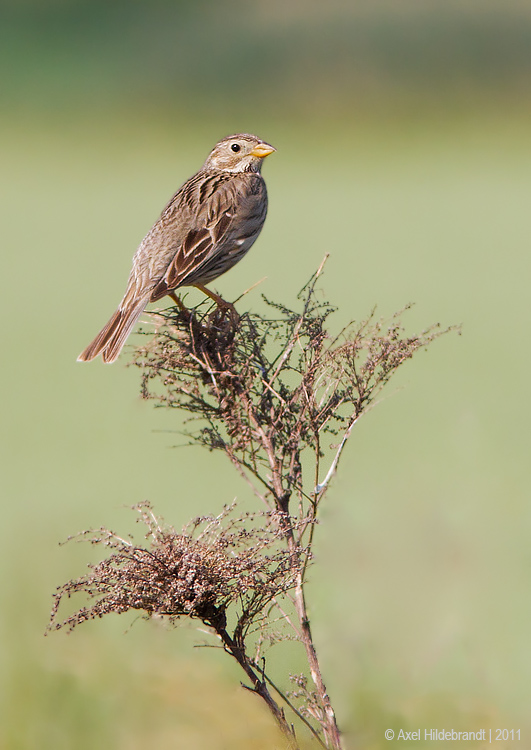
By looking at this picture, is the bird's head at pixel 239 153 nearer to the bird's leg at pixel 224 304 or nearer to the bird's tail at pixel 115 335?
the bird's leg at pixel 224 304

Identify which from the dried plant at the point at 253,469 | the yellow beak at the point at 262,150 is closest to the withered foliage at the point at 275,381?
the dried plant at the point at 253,469

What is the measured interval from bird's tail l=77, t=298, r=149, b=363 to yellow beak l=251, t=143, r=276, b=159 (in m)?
1.56

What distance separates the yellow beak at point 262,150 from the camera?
16.4 feet

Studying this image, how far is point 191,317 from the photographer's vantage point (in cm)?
302

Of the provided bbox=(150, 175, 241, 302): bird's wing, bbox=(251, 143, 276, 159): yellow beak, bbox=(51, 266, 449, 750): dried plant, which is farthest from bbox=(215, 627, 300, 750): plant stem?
bbox=(251, 143, 276, 159): yellow beak

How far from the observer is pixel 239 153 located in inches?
202

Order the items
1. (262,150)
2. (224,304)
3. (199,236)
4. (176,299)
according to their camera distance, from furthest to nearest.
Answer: (262,150) < (199,236) < (176,299) < (224,304)

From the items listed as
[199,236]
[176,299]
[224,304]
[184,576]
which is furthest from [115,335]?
[184,576]

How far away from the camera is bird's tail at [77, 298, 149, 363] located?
3.71 metres

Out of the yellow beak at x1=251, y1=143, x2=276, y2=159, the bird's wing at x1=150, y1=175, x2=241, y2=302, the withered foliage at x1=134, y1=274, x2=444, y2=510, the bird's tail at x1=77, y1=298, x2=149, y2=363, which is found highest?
the yellow beak at x1=251, y1=143, x2=276, y2=159

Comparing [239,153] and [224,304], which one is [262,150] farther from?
[224,304]

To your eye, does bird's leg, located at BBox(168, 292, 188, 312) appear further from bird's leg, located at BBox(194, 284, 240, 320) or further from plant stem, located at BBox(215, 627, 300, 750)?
plant stem, located at BBox(215, 627, 300, 750)

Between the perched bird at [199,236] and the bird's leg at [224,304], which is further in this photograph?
the perched bird at [199,236]

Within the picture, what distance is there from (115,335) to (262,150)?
182cm
